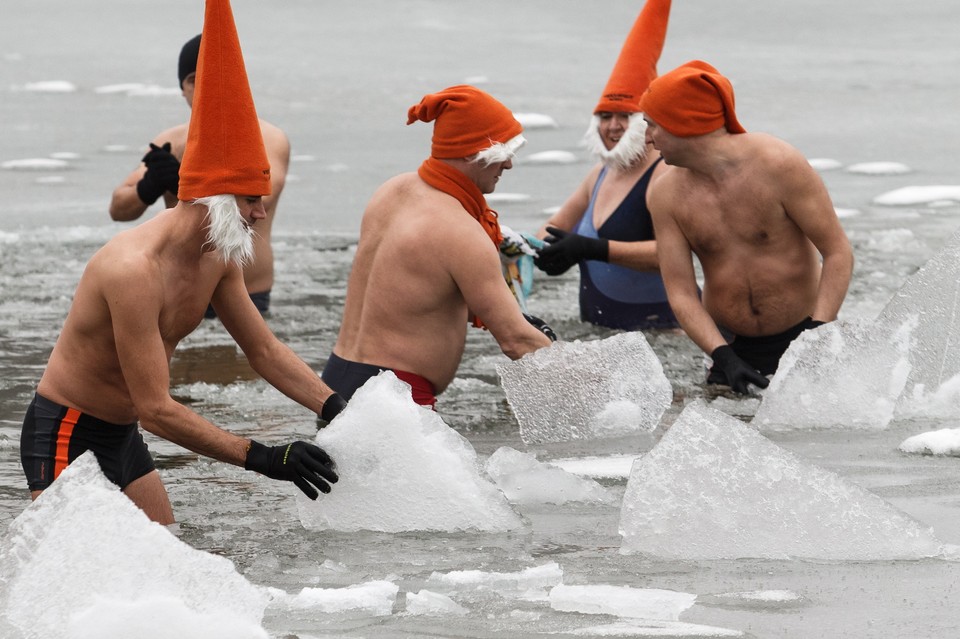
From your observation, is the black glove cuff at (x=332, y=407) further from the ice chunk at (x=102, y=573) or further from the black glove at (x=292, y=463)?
the ice chunk at (x=102, y=573)

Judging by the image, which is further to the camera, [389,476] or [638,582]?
[389,476]

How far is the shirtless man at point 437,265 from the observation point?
475 centimetres

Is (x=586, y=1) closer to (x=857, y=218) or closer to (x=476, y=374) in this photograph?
(x=857, y=218)

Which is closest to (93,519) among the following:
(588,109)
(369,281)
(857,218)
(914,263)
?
(369,281)

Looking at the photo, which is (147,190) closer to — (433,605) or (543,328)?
(543,328)

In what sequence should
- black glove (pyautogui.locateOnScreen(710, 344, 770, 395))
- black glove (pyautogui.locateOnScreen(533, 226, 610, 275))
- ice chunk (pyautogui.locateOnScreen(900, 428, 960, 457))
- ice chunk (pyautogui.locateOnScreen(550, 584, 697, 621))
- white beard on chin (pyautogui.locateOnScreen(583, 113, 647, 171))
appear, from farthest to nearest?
1. white beard on chin (pyautogui.locateOnScreen(583, 113, 647, 171))
2. black glove (pyautogui.locateOnScreen(533, 226, 610, 275))
3. black glove (pyautogui.locateOnScreen(710, 344, 770, 395))
4. ice chunk (pyautogui.locateOnScreen(900, 428, 960, 457))
5. ice chunk (pyautogui.locateOnScreen(550, 584, 697, 621))

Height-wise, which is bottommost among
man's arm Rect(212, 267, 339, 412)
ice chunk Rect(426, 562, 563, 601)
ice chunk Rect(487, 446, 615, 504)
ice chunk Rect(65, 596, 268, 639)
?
ice chunk Rect(487, 446, 615, 504)

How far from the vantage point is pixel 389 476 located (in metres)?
4.06

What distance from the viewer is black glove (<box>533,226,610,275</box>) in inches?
243

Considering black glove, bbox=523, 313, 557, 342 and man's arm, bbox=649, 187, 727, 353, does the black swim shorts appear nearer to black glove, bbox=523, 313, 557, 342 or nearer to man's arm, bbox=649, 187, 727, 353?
black glove, bbox=523, 313, 557, 342

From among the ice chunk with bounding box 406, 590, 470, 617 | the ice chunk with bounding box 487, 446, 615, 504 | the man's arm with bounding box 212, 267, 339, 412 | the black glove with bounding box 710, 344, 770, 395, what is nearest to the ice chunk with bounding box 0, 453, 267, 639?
the ice chunk with bounding box 406, 590, 470, 617

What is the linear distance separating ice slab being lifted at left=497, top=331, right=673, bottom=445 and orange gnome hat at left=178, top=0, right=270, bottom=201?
1.25 meters

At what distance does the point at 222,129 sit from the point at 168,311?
1.58ft

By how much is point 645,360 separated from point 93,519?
6.90 feet
